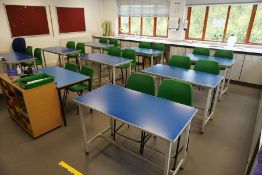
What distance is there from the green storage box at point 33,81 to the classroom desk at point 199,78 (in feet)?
5.67

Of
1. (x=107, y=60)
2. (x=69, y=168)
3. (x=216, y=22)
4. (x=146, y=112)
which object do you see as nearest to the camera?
(x=146, y=112)

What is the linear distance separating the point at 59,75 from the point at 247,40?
17.1 feet

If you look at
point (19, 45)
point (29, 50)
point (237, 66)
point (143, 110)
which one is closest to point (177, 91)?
point (143, 110)

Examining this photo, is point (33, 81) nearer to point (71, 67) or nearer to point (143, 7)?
point (71, 67)

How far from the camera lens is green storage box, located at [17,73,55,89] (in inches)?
99.2

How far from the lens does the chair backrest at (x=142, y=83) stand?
2521mm

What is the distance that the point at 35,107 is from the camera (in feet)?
8.77

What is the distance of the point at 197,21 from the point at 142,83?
4.37m

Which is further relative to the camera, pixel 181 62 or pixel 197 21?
pixel 197 21

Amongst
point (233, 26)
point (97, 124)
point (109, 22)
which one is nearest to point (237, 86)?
point (233, 26)

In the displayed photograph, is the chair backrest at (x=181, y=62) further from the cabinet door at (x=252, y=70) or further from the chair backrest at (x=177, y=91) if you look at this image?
the cabinet door at (x=252, y=70)

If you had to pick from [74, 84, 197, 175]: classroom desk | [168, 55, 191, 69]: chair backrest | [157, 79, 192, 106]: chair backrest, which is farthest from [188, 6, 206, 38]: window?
[74, 84, 197, 175]: classroom desk

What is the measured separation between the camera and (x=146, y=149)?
2619 millimetres

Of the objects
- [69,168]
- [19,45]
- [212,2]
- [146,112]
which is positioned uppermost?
[212,2]
